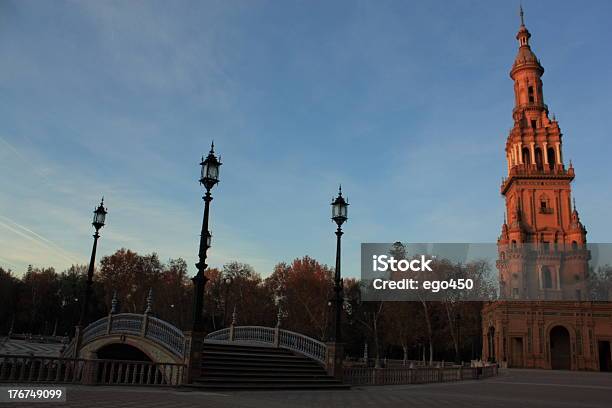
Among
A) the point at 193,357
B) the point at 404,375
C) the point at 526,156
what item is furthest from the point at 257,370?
the point at 526,156

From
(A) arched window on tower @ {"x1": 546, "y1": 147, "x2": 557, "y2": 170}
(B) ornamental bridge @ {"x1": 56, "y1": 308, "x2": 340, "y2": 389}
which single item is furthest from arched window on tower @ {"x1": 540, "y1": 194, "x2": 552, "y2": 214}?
(B) ornamental bridge @ {"x1": 56, "y1": 308, "x2": 340, "y2": 389}

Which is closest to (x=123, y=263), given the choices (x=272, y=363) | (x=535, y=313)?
(x=535, y=313)

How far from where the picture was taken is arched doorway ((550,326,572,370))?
175 feet

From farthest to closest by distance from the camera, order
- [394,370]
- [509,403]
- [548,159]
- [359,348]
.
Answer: [359,348] < [548,159] < [394,370] < [509,403]

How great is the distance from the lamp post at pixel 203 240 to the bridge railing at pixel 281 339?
647cm

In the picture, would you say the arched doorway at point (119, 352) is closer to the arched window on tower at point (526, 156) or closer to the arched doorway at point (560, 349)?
the arched doorway at point (560, 349)

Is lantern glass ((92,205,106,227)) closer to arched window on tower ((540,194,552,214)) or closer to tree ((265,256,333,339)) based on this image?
tree ((265,256,333,339))

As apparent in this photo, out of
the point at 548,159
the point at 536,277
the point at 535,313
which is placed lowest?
the point at 535,313

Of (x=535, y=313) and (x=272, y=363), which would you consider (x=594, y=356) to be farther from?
(x=272, y=363)

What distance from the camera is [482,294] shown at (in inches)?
2633

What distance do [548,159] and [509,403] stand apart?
5498cm

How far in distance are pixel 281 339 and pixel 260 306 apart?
48023mm

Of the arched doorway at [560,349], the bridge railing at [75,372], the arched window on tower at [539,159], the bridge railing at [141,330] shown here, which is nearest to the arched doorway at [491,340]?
the arched doorway at [560,349]

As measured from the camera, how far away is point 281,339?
23.7 metres
